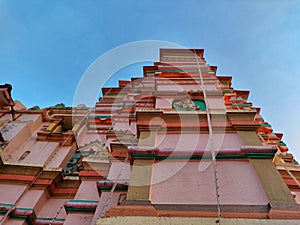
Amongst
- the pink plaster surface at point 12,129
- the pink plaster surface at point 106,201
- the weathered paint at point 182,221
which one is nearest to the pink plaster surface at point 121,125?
the pink plaster surface at point 12,129

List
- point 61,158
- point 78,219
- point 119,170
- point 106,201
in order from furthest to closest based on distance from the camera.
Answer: point 61,158 → point 119,170 → point 78,219 → point 106,201

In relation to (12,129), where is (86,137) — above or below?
above

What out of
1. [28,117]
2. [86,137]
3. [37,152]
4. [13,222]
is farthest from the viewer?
[86,137]

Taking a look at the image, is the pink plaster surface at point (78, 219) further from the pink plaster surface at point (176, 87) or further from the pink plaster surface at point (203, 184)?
the pink plaster surface at point (176, 87)

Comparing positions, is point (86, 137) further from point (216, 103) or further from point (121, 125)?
point (216, 103)

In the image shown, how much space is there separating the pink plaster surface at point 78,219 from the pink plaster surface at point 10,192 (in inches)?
67.9

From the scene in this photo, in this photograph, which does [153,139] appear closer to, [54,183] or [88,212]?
[88,212]

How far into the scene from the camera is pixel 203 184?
4.09 m

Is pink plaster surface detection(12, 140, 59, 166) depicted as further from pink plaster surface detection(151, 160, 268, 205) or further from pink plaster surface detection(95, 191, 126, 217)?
pink plaster surface detection(151, 160, 268, 205)

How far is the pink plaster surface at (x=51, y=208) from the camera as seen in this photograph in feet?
19.6

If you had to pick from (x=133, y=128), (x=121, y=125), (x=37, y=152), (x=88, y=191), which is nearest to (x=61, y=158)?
(x=37, y=152)

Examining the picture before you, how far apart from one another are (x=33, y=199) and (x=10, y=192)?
0.54 meters

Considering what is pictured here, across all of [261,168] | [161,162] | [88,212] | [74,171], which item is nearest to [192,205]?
[161,162]

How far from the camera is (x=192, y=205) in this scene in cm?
371
